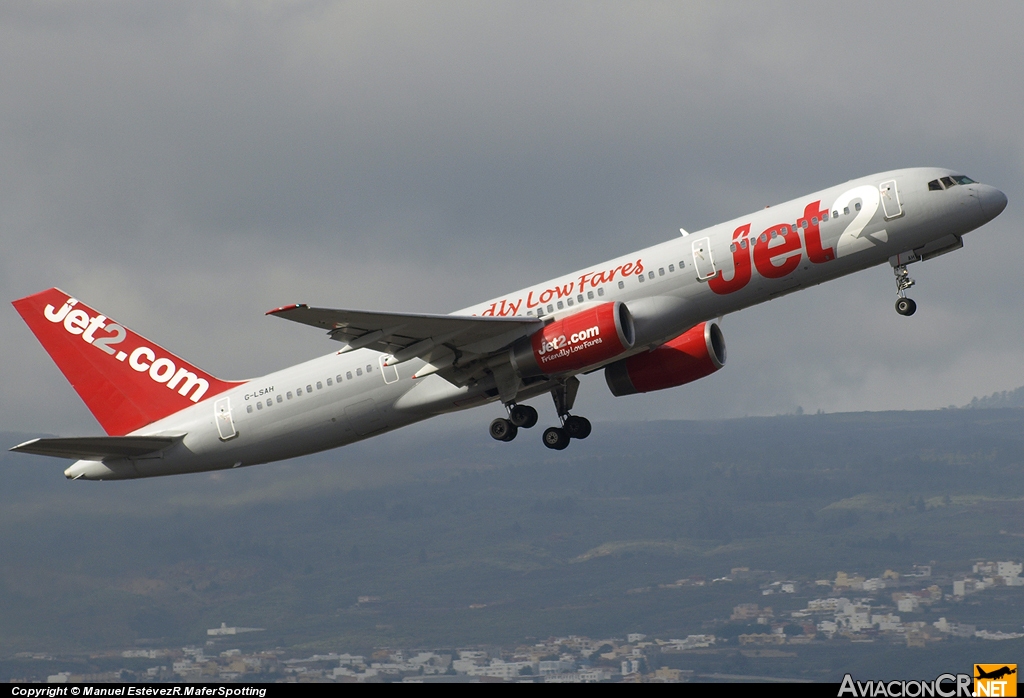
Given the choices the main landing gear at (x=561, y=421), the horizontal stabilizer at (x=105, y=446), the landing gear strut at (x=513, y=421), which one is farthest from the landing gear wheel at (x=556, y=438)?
the horizontal stabilizer at (x=105, y=446)

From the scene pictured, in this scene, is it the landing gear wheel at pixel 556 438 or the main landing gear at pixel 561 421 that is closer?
the main landing gear at pixel 561 421

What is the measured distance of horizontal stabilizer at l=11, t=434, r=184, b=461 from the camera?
4272cm

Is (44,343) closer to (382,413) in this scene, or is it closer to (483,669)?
(382,413)

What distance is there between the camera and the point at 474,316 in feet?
135

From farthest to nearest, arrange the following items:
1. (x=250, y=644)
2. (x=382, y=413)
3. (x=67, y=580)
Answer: (x=250, y=644) < (x=67, y=580) < (x=382, y=413)

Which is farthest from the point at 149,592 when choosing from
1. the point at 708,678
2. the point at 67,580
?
the point at 708,678

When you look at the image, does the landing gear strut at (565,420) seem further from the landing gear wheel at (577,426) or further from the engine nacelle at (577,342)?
the engine nacelle at (577,342)

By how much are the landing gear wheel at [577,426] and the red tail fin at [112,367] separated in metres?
12.2

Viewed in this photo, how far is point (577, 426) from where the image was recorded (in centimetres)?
4703

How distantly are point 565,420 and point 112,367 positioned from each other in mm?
16675

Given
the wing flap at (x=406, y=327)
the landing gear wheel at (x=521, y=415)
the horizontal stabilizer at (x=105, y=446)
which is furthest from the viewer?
the landing gear wheel at (x=521, y=415)

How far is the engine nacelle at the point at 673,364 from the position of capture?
4553 cm

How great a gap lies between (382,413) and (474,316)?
16.2 feet

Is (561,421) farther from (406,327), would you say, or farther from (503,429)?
(406,327)
